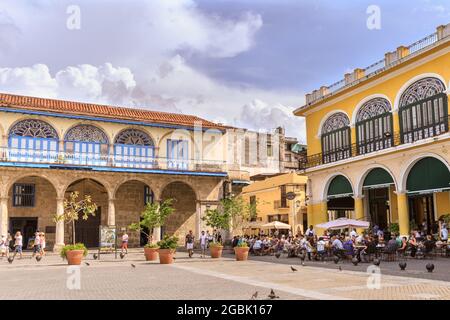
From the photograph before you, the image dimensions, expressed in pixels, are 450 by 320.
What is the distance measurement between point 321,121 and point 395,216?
6542 mm

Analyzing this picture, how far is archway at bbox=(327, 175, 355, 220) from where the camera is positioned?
2514 cm

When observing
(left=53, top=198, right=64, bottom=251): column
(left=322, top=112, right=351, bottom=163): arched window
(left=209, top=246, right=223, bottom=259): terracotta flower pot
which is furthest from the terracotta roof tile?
(left=209, top=246, right=223, bottom=259): terracotta flower pot

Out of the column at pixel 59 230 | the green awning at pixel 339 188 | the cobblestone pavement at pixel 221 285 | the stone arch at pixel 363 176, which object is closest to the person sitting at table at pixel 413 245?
the stone arch at pixel 363 176

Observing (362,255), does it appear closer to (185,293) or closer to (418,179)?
(418,179)

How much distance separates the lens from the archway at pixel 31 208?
27.0 meters

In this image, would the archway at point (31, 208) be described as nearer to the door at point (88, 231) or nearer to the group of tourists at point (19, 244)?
the group of tourists at point (19, 244)

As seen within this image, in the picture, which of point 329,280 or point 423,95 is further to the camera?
point 423,95

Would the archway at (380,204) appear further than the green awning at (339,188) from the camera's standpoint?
Yes

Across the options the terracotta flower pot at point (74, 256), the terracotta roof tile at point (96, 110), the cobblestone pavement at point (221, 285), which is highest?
the terracotta roof tile at point (96, 110)

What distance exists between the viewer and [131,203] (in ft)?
97.3

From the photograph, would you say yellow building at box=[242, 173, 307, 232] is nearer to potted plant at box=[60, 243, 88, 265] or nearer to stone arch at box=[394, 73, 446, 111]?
stone arch at box=[394, 73, 446, 111]

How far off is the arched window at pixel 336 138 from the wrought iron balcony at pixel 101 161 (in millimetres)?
7043

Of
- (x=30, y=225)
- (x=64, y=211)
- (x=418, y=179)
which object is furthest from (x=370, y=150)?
(x=30, y=225)
